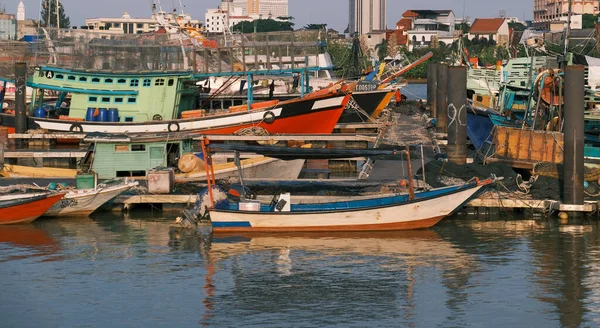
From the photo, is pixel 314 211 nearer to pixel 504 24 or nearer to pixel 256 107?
pixel 256 107

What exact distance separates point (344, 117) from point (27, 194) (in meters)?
28.7

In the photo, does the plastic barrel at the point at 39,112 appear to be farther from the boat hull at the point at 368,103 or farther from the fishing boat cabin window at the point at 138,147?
the fishing boat cabin window at the point at 138,147

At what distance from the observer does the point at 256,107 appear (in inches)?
1820

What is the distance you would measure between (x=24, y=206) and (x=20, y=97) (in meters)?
19.7

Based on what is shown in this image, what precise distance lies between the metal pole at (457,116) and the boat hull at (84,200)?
1045 centimetres

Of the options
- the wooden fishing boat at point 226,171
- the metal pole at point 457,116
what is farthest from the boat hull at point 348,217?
the metal pole at point 457,116

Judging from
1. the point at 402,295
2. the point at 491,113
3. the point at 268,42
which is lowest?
the point at 402,295

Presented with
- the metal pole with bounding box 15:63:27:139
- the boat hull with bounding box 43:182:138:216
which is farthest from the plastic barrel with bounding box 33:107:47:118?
the boat hull with bounding box 43:182:138:216

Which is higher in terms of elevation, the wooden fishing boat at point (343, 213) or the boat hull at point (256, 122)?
the boat hull at point (256, 122)

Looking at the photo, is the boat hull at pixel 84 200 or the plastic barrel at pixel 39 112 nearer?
the boat hull at pixel 84 200

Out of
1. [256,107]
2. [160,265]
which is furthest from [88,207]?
[256,107]

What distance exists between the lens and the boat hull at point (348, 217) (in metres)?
28.0

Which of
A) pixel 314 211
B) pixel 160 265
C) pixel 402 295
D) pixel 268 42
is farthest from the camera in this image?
pixel 268 42

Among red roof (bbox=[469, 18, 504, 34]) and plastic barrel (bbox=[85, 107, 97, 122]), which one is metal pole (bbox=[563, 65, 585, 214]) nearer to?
plastic barrel (bbox=[85, 107, 97, 122])
